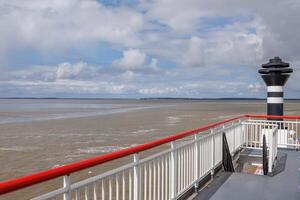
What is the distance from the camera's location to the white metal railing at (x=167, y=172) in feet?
9.69

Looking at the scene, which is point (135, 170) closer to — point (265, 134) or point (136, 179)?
point (136, 179)

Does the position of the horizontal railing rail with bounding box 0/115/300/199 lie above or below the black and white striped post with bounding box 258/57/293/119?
below

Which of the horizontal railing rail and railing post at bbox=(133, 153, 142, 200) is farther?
railing post at bbox=(133, 153, 142, 200)

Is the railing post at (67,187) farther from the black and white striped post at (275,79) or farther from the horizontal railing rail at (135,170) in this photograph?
the black and white striped post at (275,79)

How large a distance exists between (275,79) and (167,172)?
5909 millimetres

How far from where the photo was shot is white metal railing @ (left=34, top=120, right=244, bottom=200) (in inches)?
116

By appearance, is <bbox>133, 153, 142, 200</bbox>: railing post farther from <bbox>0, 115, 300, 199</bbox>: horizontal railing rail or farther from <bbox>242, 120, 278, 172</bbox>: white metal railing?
<bbox>242, 120, 278, 172</bbox>: white metal railing

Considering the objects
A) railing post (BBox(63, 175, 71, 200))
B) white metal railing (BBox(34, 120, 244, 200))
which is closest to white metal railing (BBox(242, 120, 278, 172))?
white metal railing (BBox(34, 120, 244, 200))

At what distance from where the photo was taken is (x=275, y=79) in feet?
29.1

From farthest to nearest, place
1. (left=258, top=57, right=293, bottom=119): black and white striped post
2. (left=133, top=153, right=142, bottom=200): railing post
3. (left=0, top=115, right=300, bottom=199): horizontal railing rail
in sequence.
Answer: (left=258, top=57, right=293, bottom=119): black and white striped post < (left=133, top=153, right=142, bottom=200): railing post < (left=0, top=115, right=300, bottom=199): horizontal railing rail

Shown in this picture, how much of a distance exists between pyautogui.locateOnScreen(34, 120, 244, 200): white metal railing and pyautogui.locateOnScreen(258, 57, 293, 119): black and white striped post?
3098 mm

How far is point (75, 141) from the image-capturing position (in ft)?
51.9

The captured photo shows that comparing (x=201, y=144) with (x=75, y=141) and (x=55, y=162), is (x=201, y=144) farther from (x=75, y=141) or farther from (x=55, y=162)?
(x=75, y=141)

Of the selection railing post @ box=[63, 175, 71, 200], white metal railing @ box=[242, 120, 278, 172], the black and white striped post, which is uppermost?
the black and white striped post
